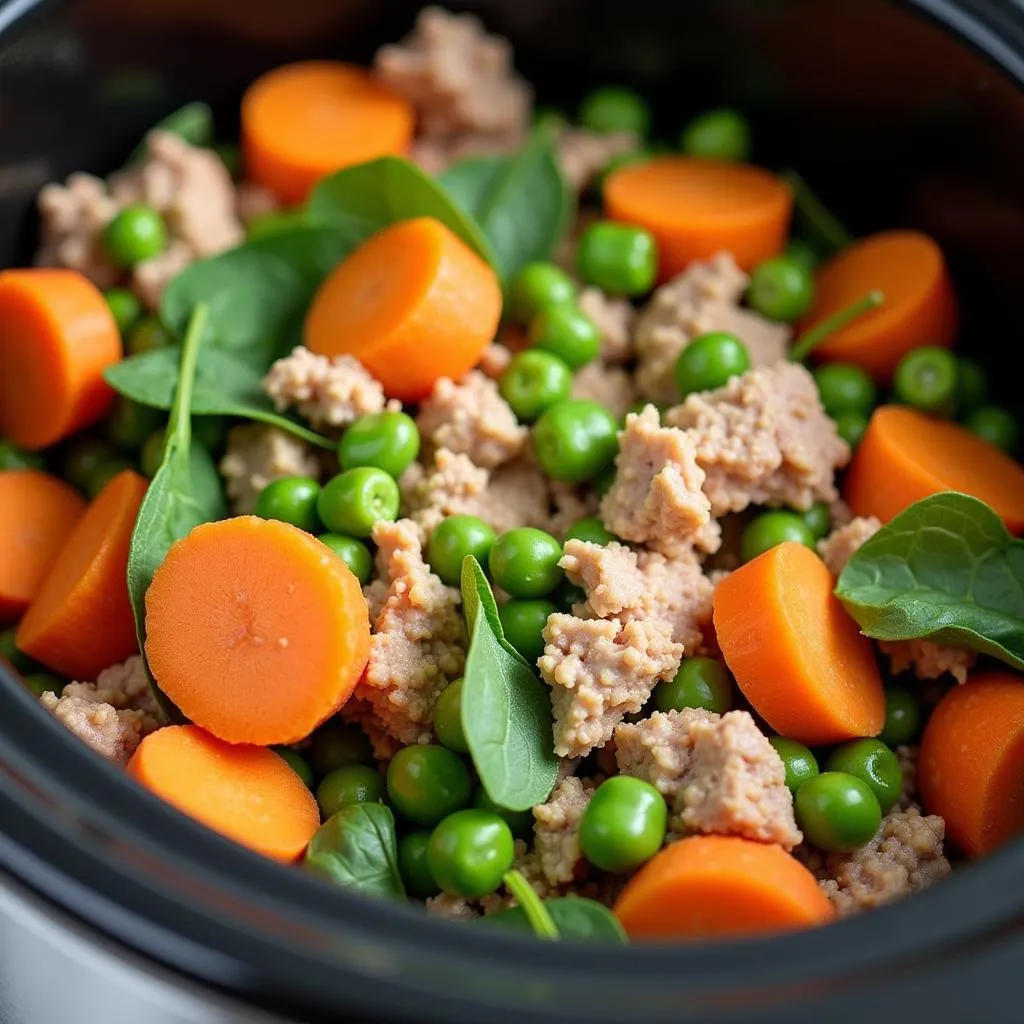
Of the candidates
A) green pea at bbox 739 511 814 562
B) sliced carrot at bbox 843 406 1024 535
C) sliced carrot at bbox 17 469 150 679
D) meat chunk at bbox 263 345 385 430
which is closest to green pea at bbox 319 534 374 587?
meat chunk at bbox 263 345 385 430

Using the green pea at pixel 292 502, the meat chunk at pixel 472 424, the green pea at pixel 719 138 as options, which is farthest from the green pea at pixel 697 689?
the green pea at pixel 719 138

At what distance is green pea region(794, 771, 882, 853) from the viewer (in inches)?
80.7

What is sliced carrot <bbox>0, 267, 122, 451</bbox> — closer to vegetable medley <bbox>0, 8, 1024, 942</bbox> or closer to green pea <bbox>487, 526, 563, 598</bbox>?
vegetable medley <bbox>0, 8, 1024, 942</bbox>

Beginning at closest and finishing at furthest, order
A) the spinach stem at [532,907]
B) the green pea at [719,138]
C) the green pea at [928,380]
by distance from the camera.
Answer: the spinach stem at [532,907] → the green pea at [928,380] → the green pea at [719,138]

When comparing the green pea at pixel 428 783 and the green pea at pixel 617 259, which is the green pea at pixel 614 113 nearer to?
the green pea at pixel 617 259

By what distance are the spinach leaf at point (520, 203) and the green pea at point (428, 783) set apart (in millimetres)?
1159

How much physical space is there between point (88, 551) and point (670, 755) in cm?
108

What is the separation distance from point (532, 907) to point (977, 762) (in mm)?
774

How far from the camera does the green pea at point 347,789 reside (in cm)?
Result: 219

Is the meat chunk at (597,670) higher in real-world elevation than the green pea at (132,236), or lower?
lower

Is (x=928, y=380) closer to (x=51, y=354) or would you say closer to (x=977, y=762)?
(x=977, y=762)

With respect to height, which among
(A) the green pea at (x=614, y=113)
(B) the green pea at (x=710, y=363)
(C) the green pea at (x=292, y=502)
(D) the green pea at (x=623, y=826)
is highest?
(A) the green pea at (x=614, y=113)

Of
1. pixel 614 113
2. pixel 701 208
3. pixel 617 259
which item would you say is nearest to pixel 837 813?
pixel 617 259

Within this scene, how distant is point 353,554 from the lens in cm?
233
